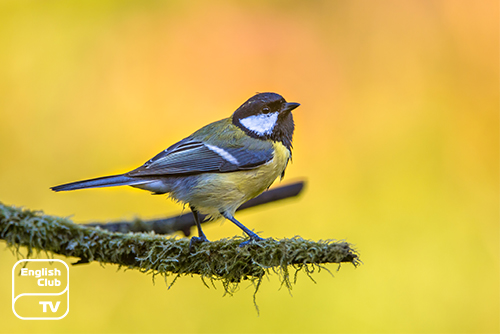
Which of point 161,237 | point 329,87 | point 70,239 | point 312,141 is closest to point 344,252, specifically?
point 161,237

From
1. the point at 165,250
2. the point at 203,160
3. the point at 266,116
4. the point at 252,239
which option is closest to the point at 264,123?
the point at 266,116

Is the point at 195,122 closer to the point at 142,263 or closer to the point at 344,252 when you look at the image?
the point at 142,263

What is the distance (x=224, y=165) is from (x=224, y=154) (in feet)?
0.29

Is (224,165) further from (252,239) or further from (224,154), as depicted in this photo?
(252,239)

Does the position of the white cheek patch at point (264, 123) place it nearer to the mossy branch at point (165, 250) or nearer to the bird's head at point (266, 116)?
the bird's head at point (266, 116)

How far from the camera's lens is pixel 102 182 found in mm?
2156

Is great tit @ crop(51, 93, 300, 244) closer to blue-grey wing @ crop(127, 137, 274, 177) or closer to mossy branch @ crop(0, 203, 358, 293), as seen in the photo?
blue-grey wing @ crop(127, 137, 274, 177)

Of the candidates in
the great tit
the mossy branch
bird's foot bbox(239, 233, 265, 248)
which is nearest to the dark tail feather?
the great tit

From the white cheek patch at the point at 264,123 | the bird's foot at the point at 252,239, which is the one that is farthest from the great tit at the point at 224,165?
the bird's foot at the point at 252,239

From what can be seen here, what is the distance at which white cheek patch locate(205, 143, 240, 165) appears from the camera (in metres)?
2.32

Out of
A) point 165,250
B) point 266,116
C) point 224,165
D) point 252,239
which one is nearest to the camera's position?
point 252,239

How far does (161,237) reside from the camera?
212 centimetres

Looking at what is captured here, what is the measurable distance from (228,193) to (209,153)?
0.29 metres

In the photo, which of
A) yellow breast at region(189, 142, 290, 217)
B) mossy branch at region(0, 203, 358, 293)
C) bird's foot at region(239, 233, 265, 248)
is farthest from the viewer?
yellow breast at region(189, 142, 290, 217)
